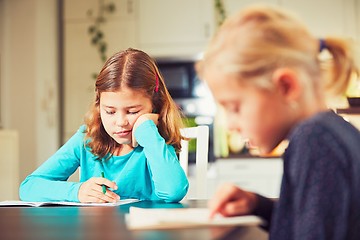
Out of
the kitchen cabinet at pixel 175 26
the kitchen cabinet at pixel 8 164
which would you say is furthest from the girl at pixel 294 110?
the kitchen cabinet at pixel 175 26

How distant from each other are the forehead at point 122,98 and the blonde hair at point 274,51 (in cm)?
74

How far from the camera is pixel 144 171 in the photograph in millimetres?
1559

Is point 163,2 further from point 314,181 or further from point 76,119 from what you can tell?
point 314,181

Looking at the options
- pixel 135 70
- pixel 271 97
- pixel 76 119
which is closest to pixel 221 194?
pixel 271 97

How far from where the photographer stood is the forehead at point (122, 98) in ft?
4.71

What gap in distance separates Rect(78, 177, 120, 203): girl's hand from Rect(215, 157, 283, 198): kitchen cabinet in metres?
2.93

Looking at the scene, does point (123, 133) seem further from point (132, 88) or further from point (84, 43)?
point (84, 43)

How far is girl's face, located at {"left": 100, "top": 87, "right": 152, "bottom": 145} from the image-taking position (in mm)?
→ 1439

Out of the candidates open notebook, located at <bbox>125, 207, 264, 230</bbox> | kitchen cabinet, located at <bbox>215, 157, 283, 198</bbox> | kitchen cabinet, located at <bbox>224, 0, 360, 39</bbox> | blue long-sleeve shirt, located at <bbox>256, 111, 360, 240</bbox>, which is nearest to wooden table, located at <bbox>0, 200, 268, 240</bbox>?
open notebook, located at <bbox>125, 207, 264, 230</bbox>

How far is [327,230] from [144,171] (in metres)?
1.01

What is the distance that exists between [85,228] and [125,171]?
0.68 meters

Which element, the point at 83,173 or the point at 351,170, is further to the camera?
the point at 83,173

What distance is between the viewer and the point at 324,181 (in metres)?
0.58

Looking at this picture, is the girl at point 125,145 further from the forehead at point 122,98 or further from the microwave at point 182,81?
the microwave at point 182,81
